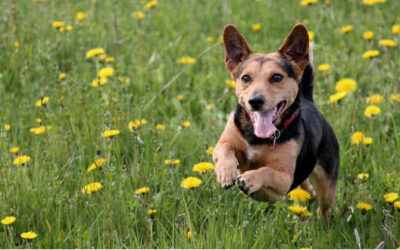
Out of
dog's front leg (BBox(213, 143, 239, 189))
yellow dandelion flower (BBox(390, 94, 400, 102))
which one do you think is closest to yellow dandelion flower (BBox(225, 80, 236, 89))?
yellow dandelion flower (BBox(390, 94, 400, 102))

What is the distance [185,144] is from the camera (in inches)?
223

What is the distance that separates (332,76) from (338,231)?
2.56 metres

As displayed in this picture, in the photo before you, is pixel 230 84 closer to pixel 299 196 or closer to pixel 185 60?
pixel 185 60

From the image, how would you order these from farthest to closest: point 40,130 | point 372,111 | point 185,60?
point 185,60 → point 372,111 → point 40,130

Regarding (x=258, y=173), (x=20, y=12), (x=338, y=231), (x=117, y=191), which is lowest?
(x=338, y=231)

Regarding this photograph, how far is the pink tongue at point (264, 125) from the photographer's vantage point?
13.5 feet

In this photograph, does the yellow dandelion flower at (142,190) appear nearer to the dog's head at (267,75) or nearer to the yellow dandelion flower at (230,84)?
the dog's head at (267,75)

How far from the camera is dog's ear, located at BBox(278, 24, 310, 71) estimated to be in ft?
14.2

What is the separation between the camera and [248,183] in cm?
379

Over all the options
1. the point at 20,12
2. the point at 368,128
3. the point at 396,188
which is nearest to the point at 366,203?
the point at 396,188

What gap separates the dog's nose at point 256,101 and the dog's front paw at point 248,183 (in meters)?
0.45

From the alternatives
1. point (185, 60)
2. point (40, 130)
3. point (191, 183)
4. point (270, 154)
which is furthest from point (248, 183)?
point (185, 60)

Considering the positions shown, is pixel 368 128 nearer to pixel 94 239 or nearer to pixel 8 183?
pixel 94 239

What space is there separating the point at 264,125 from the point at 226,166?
430 mm
